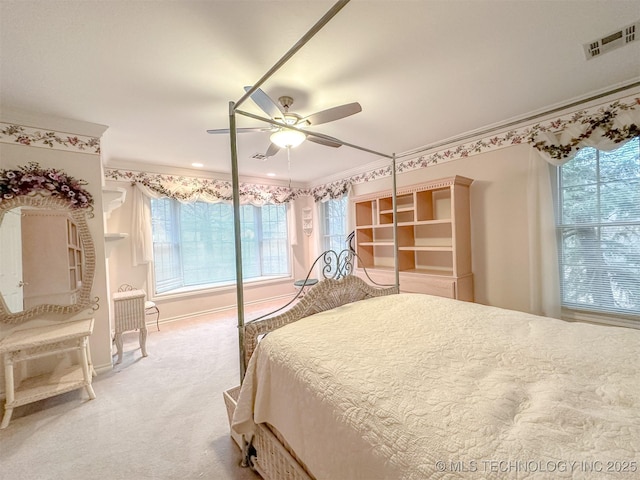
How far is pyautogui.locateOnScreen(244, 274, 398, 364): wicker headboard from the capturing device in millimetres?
1498

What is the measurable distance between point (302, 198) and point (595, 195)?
4253 millimetres

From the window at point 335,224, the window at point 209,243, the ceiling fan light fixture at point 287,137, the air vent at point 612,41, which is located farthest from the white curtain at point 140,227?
the air vent at point 612,41

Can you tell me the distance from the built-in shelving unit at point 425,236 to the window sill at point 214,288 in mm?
1911

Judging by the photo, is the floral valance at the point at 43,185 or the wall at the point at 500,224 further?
the wall at the point at 500,224

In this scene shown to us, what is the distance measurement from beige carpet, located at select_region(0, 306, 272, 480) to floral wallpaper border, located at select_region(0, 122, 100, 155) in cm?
216

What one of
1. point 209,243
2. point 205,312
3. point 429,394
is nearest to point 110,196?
point 209,243

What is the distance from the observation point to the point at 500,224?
2914mm

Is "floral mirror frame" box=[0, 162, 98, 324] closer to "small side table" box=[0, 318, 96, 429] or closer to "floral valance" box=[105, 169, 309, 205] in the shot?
"small side table" box=[0, 318, 96, 429]

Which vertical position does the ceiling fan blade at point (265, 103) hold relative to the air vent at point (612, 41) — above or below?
below

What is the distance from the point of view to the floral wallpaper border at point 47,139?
7.09 feet

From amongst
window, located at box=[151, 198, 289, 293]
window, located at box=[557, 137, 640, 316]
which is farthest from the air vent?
window, located at box=[151, 198, 289, 293]

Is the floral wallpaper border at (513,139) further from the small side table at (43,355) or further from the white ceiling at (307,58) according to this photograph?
the small side table at (43,355)

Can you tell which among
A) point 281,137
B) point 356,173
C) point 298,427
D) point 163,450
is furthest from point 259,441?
point 356,173

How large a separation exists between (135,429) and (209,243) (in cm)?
312
